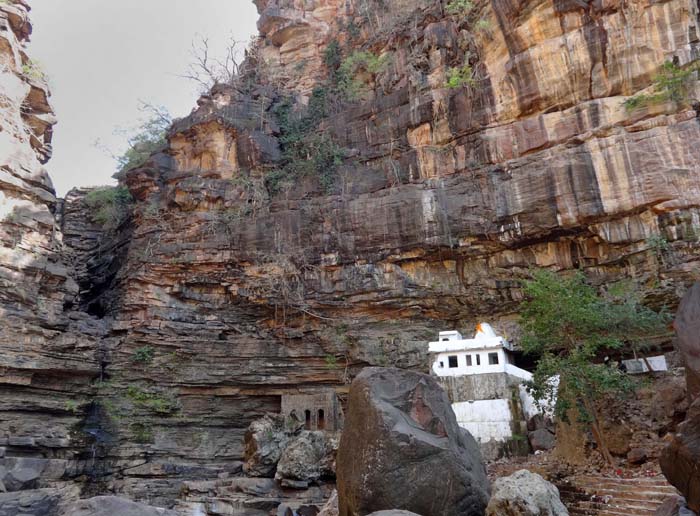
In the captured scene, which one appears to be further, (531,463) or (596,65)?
(596,65)

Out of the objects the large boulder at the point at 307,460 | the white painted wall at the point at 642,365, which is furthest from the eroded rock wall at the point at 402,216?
the large boulder at the point at 307,460

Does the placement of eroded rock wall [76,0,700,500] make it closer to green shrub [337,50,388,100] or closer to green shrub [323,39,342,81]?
green shrub [337,50,388,100]

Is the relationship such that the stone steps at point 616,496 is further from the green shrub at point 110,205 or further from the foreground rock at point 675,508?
the green shrub at point 110,205

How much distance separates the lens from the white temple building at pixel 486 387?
18.8 m

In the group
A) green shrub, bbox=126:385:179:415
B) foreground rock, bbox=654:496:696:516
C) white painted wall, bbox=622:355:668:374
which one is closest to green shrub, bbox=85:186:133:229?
green shrub, bbox=126:385:179:415

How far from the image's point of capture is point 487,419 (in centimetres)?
1911

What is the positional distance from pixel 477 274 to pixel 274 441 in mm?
11419

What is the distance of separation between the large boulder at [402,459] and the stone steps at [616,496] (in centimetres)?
248

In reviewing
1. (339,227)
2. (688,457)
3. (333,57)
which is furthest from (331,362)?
(688,457)

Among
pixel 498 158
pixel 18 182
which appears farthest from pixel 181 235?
pixel 498 158

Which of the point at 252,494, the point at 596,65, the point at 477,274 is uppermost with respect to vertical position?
the point at 596,65

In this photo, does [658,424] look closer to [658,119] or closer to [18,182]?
[658,119]

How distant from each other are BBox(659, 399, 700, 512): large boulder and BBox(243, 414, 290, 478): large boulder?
17.3 meters

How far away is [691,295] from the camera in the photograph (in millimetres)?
6777
